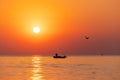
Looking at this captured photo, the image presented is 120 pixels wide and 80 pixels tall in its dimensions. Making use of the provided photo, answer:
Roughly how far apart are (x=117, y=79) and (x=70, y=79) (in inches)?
294

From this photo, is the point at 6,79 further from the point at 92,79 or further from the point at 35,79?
the point at 92,79

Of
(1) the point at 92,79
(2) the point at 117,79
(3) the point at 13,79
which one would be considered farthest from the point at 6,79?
(2) the point at 117,79

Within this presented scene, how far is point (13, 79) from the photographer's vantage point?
5597cm

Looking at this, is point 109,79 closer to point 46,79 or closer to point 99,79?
point 99,79

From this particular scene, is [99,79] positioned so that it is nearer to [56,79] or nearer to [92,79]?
[92,79]

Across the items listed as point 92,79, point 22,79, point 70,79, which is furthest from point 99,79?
point 22,79

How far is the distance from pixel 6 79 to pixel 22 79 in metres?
2.51

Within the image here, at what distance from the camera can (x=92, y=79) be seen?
56.6m

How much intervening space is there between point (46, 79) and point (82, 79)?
→ 224 inches

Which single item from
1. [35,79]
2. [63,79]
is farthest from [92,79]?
[35,79]

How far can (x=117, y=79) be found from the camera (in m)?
56.0

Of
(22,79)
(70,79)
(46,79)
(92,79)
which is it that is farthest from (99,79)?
(22,79)

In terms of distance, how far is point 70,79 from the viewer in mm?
57750

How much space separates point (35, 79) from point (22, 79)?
2413mm
